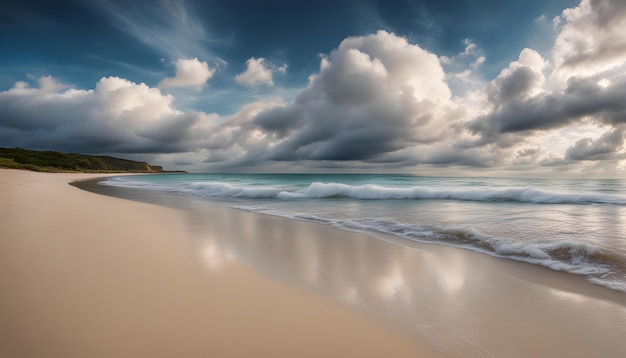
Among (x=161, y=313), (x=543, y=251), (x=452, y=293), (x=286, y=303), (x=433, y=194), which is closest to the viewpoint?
(x=161, y=313)

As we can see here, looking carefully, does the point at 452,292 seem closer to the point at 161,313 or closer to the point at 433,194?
the point at 161,313

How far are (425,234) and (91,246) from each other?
6.64 m

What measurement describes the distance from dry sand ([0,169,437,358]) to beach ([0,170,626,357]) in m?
0.01

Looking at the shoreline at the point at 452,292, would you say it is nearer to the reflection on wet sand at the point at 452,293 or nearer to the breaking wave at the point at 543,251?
the reflection on wet sand at the point at 452,293

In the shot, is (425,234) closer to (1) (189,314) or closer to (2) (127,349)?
(1) (189,314)

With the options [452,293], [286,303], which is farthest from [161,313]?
[452,293]

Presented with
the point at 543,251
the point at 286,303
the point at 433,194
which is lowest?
the point at 286,303

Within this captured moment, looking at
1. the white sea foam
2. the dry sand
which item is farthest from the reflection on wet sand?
the white sea foam

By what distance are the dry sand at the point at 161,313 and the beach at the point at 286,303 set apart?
13mm

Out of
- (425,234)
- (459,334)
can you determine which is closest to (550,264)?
(425,234)

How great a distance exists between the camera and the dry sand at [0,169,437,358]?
2160mm

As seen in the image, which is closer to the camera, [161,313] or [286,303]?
[161,313]

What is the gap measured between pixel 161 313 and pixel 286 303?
1.16 meters

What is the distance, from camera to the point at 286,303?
Result: 119 inches
